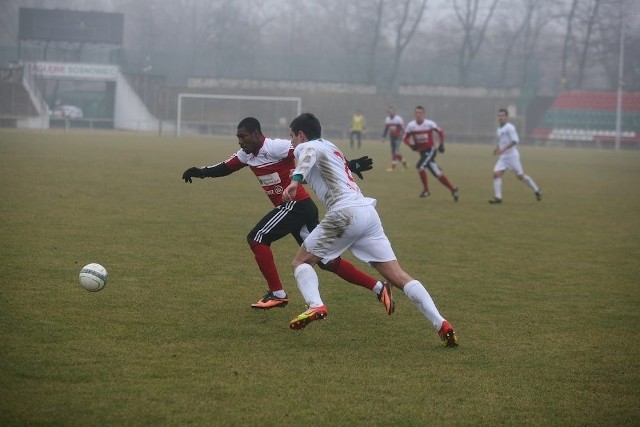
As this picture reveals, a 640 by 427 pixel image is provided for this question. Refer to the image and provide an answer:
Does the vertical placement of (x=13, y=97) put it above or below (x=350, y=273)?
above

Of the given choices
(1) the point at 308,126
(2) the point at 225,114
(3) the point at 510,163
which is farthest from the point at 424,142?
(2) the point at 225,114

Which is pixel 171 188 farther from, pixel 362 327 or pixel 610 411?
pixel 610 411

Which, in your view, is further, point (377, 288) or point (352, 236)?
point (377, 288)

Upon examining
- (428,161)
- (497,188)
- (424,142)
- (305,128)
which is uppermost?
(424,142)

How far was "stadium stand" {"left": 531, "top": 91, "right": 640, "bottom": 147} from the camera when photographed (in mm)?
54625

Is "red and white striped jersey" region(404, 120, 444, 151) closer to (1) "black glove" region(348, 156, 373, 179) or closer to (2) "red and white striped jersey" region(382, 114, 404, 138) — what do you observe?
(2) "red and white striped jersey" region(382, 114, 404, 138)

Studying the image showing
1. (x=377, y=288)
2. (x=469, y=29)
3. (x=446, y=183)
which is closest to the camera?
(x=377, y=288)

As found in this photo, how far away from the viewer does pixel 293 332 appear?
6547 mm

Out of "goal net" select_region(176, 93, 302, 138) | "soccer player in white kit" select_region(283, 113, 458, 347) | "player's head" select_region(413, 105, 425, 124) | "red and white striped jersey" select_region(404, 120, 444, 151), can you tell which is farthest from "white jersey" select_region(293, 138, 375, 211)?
"goal net" select_region(176, 93, 302, 138)

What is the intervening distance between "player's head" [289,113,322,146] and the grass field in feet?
4.78

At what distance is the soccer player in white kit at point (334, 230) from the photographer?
242 inches

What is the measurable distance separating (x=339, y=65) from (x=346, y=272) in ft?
203

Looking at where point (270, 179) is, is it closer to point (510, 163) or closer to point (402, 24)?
point (510, 163)

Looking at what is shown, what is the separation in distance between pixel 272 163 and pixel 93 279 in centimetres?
174
